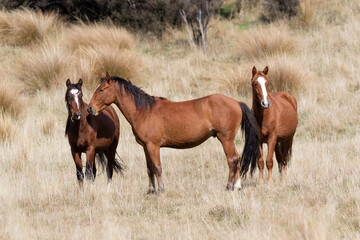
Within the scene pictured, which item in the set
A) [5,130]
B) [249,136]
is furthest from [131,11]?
[249,136]

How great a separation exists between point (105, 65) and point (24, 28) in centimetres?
435

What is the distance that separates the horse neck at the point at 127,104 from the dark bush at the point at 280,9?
38.9 feet

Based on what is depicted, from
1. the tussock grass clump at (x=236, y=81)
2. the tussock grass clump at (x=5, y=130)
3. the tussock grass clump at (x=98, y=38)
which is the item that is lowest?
the tussock grass clump at (x=5, y=130)

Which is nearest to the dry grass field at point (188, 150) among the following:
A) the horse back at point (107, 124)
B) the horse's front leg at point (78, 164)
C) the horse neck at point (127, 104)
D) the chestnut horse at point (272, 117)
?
the horse's front leg at point (78, 164)

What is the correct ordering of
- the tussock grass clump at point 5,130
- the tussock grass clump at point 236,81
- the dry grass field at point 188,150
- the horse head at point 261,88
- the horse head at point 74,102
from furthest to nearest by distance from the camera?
the tussock grass clump at point 236,81 → the tussock grass clump at point 5,130 → the horse head at point 74,102 → the horse head at point 261,88 → the dry grass field at point 188,150

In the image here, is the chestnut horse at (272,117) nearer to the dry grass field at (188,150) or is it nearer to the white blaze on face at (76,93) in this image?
the dry grass field at (188,150)

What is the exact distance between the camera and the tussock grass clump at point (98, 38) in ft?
51.8

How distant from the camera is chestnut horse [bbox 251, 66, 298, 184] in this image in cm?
705

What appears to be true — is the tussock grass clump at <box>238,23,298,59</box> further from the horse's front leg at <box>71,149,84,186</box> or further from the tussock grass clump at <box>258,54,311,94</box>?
the horse's front leg at <box>71,149,84,186</box>

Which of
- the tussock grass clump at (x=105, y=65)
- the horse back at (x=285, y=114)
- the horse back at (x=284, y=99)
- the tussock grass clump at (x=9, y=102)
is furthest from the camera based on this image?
the tussock grass clump at (x=105, y=65)

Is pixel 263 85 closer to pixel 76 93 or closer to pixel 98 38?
pixel 76 93

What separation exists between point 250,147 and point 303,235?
3.05 m

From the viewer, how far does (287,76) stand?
13172 mm

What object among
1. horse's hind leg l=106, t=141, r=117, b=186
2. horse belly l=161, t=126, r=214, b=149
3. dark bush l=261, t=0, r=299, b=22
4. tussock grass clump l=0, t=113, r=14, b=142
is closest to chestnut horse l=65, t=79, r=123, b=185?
horse's hind leg l=106, t=141, r=117, b=186
